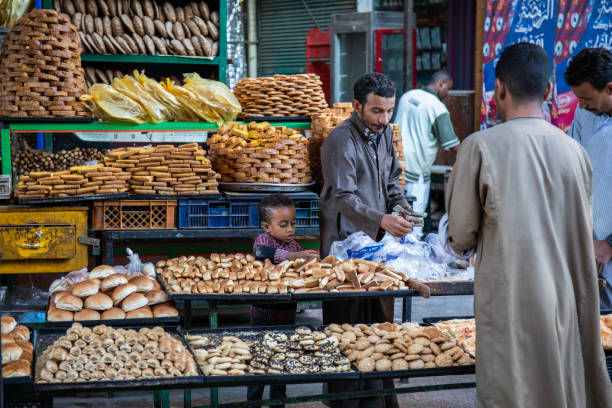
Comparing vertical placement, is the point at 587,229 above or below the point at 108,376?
above

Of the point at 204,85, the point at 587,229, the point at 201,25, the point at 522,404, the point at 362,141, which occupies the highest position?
the point at 201,25

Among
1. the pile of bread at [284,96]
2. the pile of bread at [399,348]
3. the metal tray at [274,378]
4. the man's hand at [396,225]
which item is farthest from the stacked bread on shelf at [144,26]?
the metal tray at [274,378]

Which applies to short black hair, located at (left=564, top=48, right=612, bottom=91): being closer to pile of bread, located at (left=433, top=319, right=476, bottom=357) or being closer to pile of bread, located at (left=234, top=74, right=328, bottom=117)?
pile of bread, located at (left=433, top=319, right=476, bottom=357)

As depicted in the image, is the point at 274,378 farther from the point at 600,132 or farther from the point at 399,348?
the point at 600,132

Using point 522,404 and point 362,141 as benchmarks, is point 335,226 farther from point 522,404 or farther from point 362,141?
point 522,404

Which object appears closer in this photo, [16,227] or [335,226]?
[335,226]

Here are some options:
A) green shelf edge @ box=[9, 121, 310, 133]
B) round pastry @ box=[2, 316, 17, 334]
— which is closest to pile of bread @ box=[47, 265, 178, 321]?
round pastry @ box=[2, 316, 17, 334]

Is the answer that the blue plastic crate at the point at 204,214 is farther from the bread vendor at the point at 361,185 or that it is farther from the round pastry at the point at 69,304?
the round pastry at the point at 69,304

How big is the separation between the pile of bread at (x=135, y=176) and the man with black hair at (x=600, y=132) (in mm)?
2712

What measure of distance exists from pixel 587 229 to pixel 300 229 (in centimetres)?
304

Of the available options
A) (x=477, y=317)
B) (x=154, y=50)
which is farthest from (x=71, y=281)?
(x=154, y=50)

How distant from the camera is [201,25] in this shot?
7.66 m

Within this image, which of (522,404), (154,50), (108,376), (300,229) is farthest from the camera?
(154,50)

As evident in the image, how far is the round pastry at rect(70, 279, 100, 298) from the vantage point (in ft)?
12.2
